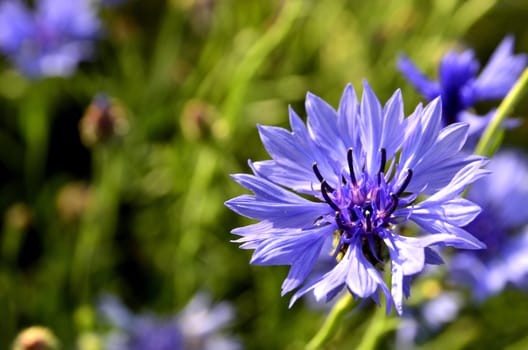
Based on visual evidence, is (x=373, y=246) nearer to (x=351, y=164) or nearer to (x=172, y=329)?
(x=351, y=164)

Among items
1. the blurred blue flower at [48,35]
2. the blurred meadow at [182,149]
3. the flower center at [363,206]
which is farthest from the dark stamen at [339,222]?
the blurred blue flower at [48,35]

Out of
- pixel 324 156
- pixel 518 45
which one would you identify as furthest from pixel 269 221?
pixel 518 45

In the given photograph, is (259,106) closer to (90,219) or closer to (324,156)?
(90,219)

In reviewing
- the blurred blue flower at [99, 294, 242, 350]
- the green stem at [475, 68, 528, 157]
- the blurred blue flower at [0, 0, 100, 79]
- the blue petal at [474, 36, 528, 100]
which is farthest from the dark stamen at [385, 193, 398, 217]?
the blurred blue flower at [0, 0, 100, 79]

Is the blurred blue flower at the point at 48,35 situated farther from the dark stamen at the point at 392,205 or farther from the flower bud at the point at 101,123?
the dark stamen at the point at 392,205

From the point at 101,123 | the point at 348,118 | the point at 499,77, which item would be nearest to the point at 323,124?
the point at 348,118

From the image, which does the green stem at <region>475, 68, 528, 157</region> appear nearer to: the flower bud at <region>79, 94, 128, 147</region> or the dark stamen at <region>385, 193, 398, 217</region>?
the dark stamen at <region>385, 193, 398, 217</region>
